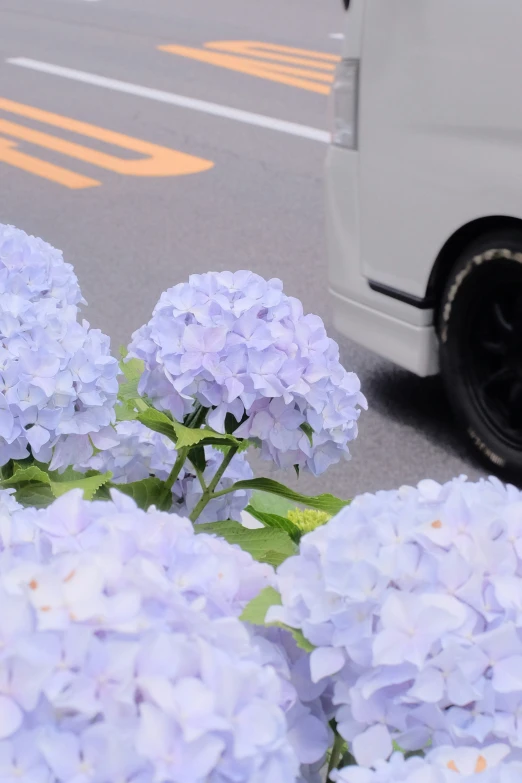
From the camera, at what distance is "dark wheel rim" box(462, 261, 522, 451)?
11.2ft

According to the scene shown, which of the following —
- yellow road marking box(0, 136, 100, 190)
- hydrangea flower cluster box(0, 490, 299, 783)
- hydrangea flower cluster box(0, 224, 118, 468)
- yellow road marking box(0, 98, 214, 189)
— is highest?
hydrangea flower cluster box(0, 490, 299, 783)

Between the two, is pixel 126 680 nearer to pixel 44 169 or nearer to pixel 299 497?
pixel 299 497

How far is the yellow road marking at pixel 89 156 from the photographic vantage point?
8266 mm

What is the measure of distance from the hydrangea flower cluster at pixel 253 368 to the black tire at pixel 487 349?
2.16 m

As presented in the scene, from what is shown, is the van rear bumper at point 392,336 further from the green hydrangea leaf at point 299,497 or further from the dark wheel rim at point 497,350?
the green hydrangea leaf at point 299,497

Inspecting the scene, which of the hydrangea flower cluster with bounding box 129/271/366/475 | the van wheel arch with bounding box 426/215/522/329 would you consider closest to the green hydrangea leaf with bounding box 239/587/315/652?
the hydrangea flower cluster with bounding box 129/271/366/475

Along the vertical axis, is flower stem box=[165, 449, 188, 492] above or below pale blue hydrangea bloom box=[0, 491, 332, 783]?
below

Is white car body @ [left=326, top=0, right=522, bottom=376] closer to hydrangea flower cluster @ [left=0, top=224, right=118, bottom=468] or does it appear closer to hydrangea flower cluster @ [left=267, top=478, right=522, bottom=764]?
hydrangea flower cluster @ [left=0, top=224, right=118, bottom=468]

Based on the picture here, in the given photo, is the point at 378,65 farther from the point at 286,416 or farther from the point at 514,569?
the point at 514,569

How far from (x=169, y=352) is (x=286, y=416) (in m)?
0.14

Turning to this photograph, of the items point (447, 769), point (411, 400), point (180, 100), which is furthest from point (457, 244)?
point (180, 100)

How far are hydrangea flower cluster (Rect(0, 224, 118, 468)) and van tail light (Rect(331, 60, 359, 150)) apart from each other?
2.45 metres

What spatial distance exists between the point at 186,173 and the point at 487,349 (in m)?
5.07

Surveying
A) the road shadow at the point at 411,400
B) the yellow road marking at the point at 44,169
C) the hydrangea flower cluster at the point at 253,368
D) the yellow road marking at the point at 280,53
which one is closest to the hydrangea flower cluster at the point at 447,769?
the hydrangea flower cluster at the point at 253,368
